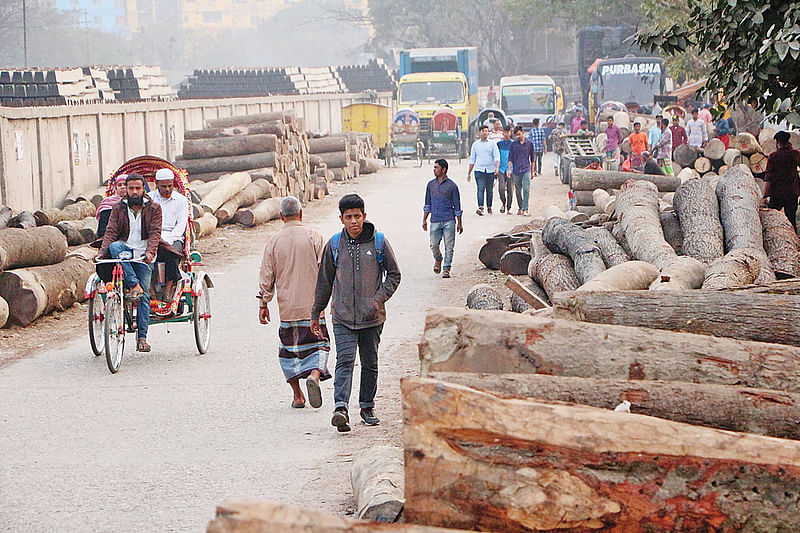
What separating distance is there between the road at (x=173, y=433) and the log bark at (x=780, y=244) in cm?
398

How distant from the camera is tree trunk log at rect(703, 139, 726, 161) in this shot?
2355 cm

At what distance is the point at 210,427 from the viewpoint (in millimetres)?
8383

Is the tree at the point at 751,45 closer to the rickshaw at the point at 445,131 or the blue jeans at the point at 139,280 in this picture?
the blue jeans at the point at 139,280

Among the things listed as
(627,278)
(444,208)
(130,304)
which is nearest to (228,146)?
(444,208)

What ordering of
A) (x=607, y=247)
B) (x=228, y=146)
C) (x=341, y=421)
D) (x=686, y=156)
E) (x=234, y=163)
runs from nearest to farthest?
1. (x=341, y=421)
2. (x=607, y=247)
3. (x=686, y=156)
4. (x=234, y=163)
5. (x=228, y=146)

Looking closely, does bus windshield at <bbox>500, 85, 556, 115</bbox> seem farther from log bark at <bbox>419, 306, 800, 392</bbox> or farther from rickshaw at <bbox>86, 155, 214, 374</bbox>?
log bark at <bbox>419, 306, 800, 392</bbox>

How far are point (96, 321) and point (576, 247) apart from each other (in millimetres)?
5305

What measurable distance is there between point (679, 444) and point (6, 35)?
235ft

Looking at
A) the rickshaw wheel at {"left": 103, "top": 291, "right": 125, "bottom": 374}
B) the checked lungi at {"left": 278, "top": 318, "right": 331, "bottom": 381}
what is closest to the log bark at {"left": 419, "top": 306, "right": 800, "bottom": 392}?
the checked lungi at {"left": 278, "top": 318, "right": 331, "bottom": 381}

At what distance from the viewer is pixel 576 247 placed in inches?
511

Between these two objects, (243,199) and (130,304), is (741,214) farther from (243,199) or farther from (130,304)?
(243,199)

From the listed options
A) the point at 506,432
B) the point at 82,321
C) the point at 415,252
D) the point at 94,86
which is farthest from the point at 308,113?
the point at 506,432

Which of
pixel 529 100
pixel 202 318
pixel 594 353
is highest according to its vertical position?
pixel 529 100

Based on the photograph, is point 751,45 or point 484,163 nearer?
point 751,45
